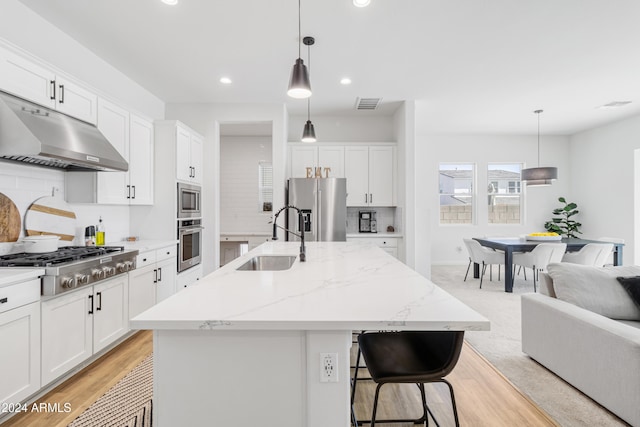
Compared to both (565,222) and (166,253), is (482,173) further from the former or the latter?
(166,253)

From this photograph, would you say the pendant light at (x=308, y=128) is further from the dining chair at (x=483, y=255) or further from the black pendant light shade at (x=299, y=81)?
the dining chair at (x=483, y=255)

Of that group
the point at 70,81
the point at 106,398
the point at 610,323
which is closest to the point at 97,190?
the point at 70,81

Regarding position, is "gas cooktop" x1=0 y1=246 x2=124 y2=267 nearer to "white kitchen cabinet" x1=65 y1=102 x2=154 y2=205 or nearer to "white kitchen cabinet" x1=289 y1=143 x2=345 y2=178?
"white kitchen cabinet" x1=65 y1=102 x2=154 y2=205

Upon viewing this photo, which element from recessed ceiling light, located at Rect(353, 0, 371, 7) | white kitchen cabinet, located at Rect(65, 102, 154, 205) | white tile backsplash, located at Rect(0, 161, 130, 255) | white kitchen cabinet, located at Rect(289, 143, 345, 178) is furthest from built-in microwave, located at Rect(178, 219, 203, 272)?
recessed ceiling light, located at Rect(353, 0, 371, 7)

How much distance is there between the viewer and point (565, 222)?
707 cm

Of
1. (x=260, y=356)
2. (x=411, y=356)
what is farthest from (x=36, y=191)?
(x=411, y=356)

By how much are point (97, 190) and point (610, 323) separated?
4009mm

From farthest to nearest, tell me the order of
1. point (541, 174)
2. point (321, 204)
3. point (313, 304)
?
point (541, 174)
point (321, 204)
point (313, 304)

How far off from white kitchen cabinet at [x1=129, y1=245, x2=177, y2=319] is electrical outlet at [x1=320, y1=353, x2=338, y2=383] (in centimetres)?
253

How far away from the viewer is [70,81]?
8.76 feet

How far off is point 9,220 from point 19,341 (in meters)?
1.03

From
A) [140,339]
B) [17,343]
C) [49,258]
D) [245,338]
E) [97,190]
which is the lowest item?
[140,339]

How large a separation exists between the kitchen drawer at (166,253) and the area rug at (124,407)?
1319mm

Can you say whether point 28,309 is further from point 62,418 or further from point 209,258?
point 209,258
